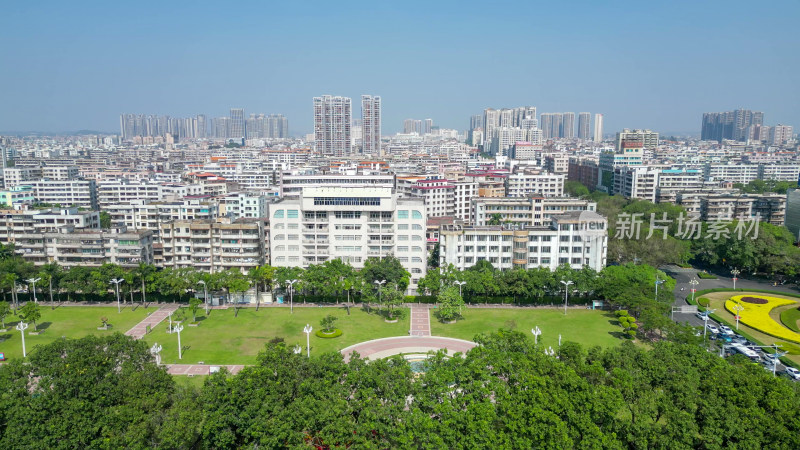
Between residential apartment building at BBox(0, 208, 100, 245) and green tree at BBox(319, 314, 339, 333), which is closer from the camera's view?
green tree at BBox(319, 314, 339, 333)

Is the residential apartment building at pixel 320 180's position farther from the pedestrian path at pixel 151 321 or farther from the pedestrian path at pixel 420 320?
the pedestrian path at pixel 420 320

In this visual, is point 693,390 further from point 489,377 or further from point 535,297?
point 535,297

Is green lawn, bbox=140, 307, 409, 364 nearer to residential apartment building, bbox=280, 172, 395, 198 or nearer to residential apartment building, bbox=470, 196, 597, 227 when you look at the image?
residential apartment building, bbox=470, 196, 597, 227

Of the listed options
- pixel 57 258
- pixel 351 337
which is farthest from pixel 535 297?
pixel 57 258

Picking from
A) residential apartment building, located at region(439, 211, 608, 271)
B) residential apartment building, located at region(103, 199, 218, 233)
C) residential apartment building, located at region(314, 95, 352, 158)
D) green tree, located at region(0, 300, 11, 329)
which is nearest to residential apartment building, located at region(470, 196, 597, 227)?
residential apartment building, located at region(439, 211, 608, 271)

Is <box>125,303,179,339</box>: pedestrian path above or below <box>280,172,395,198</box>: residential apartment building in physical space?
below

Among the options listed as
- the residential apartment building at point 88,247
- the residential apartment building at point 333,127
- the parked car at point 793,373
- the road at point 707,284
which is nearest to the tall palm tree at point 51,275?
the residential apartment building at point 88,247

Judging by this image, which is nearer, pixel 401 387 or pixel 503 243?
pixel 401 387
